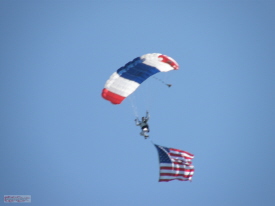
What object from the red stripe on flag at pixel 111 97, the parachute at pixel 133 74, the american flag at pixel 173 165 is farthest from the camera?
the red stripe on flag at pixel 111 97

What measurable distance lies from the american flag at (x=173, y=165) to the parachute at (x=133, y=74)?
4.43m

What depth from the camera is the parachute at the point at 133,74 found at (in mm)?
28359

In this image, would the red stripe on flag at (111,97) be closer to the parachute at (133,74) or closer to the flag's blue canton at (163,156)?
the parachute at (133,74)

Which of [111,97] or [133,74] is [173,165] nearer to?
[111,97]

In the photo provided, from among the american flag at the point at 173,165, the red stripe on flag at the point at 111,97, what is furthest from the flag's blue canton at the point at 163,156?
the red stripe on flag at the point at 111,97

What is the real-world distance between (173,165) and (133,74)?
624 centimetres

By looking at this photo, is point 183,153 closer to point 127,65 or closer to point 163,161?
point 163,161

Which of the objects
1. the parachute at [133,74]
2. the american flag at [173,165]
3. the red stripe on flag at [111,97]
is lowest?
the american flag at [173,165]

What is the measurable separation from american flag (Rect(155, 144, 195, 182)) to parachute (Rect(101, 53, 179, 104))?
443 centimetres

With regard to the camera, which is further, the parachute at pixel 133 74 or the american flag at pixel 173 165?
the parachute at pixel 133 74

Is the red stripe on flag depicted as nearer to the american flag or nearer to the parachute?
the parachute

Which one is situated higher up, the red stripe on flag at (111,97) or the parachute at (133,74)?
the parachute at (133,74)

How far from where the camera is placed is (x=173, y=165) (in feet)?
93.4

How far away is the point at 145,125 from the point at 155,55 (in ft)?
14.2
